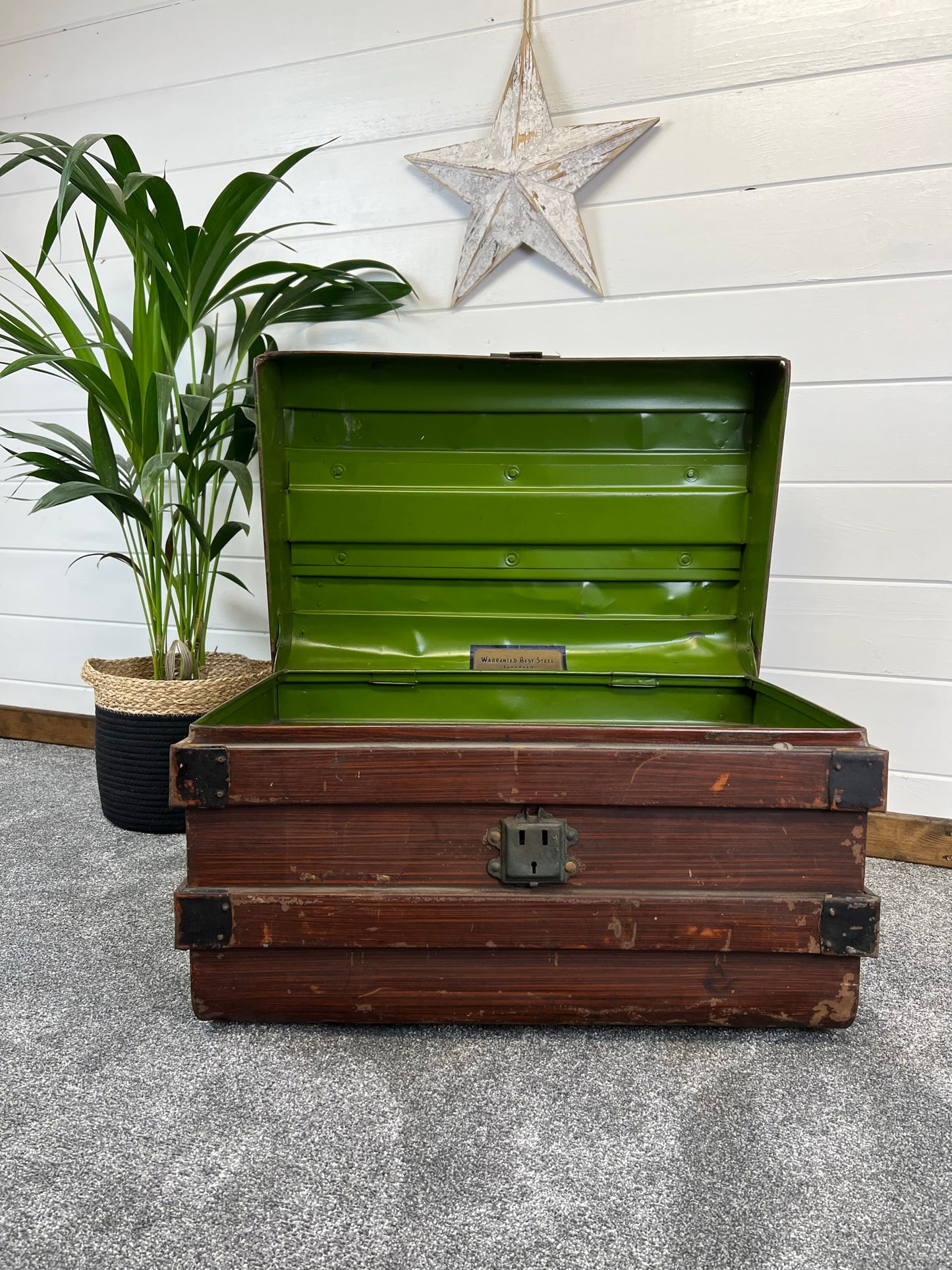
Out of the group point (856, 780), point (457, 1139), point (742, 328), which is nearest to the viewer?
point (457, 1139)

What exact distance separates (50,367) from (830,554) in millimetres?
2034

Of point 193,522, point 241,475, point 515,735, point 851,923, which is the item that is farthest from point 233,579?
point 851,923

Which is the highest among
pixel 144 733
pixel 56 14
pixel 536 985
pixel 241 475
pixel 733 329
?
pixel 56 14

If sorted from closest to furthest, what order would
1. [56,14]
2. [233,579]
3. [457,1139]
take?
[457,1139] → [233,579] → [56,14]

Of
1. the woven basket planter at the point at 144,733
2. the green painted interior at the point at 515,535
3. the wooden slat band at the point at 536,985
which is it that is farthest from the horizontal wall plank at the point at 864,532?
the woven basket planter at the point at 144,733

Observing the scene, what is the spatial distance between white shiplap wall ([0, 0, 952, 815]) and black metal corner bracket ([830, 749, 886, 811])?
0.82m

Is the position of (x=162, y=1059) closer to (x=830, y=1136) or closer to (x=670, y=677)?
(x=830, y=1136)

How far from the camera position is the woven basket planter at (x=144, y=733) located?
1715mm

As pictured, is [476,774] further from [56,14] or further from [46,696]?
[56,14]

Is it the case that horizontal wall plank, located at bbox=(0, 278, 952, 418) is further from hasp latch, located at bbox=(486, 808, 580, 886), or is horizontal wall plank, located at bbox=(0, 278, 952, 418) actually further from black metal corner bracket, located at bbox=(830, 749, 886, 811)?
hasp latch, located at bbox=(486, 808, 580, 886)

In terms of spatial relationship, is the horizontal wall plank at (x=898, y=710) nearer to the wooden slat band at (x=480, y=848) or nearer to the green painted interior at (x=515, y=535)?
the green painted interior at (x=515, y=535)

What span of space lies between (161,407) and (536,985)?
4.39 feet

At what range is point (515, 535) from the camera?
4.89 ft

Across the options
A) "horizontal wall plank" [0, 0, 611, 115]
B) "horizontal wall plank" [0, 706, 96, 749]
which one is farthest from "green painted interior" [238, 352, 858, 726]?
"horizontal wall plank" [0, 706, 96, 749]
